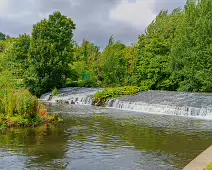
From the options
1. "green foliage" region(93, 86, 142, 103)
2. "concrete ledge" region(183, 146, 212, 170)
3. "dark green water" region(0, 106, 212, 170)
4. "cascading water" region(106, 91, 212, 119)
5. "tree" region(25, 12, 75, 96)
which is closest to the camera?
"concrete ledge" region(183, 146, 212, 170)

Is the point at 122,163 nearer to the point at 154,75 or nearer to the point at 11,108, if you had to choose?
the point at 11,108

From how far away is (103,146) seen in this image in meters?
10.5

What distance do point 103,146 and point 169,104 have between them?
1278 cm

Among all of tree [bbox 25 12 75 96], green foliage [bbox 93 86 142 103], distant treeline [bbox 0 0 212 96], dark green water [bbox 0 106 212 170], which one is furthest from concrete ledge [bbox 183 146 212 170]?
tree [bbox 25 12 75 96]

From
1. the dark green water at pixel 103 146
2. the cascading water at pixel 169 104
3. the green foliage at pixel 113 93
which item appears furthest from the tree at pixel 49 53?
the dark green water at pixel 103 146

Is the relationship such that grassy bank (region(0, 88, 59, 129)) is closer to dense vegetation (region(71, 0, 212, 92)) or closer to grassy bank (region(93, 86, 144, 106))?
grassy bank (region(93, 86, 144, 106))

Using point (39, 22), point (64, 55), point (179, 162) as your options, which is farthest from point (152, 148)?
point (39, 22)

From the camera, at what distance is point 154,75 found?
1353 inches

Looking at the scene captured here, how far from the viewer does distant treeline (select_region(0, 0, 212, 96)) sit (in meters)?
28.4

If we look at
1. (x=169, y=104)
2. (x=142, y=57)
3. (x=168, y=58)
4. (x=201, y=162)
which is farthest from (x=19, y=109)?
(x=142, y=57)

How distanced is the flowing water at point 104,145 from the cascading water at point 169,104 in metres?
4.26

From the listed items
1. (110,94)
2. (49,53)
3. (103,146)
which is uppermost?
(49,53)

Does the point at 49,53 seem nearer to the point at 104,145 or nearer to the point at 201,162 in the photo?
the point at 104,145

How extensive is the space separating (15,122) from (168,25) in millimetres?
27026
